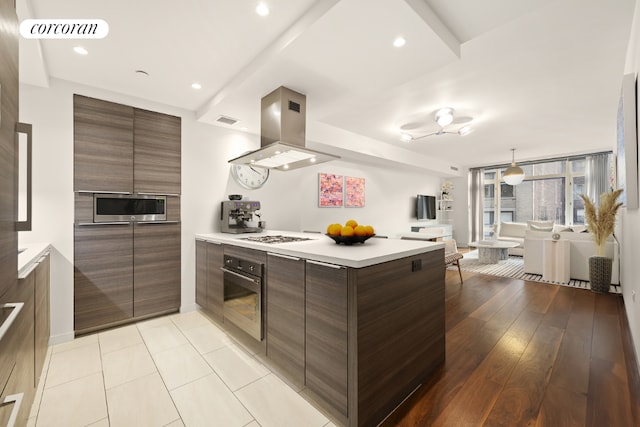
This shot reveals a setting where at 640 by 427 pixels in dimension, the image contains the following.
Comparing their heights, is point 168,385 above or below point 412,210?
below

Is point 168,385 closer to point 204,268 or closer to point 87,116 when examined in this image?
point 204,268

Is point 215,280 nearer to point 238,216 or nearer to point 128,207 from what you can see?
point 238,216

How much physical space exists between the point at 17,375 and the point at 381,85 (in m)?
2.91

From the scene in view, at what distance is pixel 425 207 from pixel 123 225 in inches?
271

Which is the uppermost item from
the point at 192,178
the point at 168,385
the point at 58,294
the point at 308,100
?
the point at 308,100

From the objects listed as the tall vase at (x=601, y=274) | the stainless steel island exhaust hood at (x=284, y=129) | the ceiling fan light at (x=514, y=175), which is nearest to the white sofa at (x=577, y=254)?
the tall vase at (x=601, y=274)

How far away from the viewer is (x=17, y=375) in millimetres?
1117

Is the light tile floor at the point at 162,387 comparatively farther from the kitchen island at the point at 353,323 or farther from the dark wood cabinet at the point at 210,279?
the dark wood cabinet at the point at 210,279

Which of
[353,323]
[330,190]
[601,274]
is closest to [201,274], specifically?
[353,323]

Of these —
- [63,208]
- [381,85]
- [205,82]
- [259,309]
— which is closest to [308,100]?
[381,85]

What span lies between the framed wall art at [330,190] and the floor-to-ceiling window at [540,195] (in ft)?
16.9

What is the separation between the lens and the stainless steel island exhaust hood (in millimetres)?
2400

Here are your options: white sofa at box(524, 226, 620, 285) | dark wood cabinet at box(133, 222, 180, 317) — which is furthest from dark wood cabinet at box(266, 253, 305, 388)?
white sofa at box(524, 226, 620, 285)

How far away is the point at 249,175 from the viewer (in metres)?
3.54
